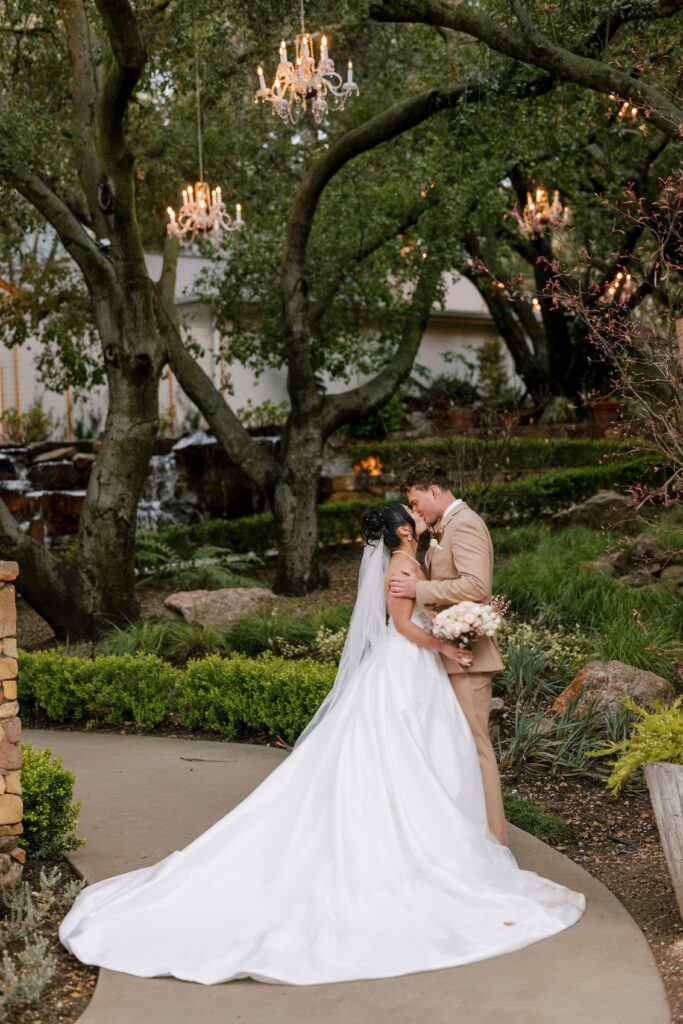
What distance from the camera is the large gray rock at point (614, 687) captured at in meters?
7.29

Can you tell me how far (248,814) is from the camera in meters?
4.79

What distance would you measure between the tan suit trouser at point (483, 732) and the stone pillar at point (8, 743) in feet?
6.92

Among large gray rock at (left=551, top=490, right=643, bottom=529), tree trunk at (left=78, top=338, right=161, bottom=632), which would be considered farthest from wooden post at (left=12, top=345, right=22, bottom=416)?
large gray rock at (left=551, top=490, right=643, bottom=529)

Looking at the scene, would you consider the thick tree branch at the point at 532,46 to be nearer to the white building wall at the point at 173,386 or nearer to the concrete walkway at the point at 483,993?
the concrete walkway at the point at 483,993

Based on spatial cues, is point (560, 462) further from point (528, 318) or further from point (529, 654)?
point (529, 654)

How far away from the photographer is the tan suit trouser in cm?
502

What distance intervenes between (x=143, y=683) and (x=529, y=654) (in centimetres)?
313

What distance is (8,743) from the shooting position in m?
4.76

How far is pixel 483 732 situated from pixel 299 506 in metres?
7.91

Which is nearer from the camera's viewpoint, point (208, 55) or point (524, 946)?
point (524, 946)

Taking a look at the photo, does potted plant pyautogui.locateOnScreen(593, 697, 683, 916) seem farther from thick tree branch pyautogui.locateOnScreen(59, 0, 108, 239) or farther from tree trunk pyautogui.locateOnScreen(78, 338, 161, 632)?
thick tree branch pyautogui.locateOnScreen(59, 0, 108, 239)

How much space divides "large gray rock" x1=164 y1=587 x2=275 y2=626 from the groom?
540 centimetres

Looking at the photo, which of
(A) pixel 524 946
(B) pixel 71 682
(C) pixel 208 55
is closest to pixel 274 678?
(B) pixel 71 682

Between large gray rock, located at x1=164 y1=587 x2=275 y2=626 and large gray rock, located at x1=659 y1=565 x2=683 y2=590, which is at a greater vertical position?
large gray rock, located at x1=659 y1=565 x2=683 y2=590
